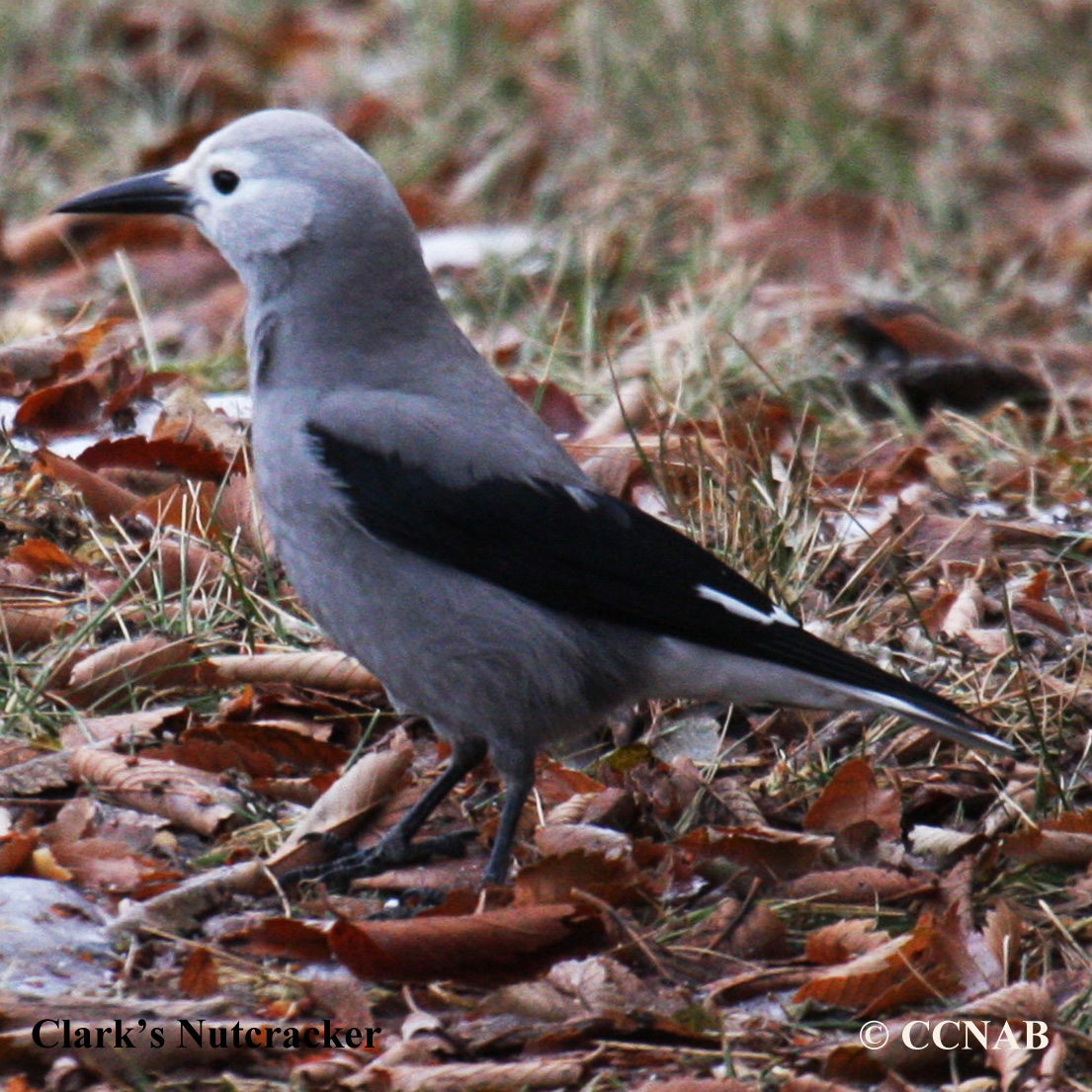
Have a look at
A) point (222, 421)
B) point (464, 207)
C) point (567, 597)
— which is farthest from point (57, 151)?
point (567, 597)

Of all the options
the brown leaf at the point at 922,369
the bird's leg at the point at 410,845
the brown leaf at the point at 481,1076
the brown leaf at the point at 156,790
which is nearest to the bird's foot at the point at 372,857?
the bird's leg at the point at 410,845

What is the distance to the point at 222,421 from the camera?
485 cm

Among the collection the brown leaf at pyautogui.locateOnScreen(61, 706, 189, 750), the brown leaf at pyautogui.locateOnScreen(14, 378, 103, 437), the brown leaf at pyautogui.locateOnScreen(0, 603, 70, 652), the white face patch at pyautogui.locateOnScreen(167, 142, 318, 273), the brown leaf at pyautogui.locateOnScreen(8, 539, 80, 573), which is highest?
the white face patch at pyautogui.locateOnScreen(167, 142, 318, 273)

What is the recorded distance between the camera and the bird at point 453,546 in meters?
3.49

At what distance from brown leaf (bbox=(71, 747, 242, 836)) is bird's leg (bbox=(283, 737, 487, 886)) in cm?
22

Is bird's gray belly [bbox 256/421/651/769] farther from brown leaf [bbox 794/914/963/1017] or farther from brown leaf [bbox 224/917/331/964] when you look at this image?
brown leaf [bbox 794/914/963/1017]

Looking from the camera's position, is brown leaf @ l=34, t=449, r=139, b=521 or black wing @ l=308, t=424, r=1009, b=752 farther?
brown leaf @ l=34, t=449, r=139, b=521

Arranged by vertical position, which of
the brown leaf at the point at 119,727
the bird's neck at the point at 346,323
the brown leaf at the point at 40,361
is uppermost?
the bird's neck at the point at 346,323

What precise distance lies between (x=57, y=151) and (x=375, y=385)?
4663mm

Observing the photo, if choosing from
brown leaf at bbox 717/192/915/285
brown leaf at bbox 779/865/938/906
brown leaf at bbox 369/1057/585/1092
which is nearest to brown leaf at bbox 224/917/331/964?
brown leaf at bbox 369/1057/585/1092

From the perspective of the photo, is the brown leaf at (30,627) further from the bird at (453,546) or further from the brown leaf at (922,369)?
the brown leaf at (922,369)

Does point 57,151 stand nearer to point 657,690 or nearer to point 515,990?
point 657,690

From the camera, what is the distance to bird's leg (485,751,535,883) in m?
3.41

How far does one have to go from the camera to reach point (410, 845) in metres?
3.58
